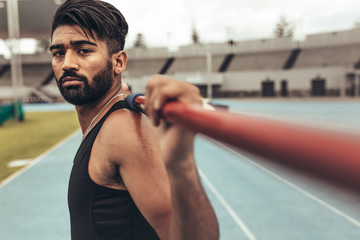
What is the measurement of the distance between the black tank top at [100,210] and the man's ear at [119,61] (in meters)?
0.23

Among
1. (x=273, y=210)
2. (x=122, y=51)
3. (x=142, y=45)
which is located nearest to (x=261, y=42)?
(x=142, y=45)

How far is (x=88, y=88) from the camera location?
143 cm

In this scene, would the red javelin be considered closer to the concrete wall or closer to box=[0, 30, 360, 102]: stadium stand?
box=[0, 30, 360, 102]: stadium stand

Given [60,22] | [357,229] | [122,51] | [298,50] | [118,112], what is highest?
[298,50]

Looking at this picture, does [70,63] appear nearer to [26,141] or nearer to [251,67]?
[26,141]

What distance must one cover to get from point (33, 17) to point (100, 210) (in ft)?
89.3

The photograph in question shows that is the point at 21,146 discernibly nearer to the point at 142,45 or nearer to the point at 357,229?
the point at 357,229

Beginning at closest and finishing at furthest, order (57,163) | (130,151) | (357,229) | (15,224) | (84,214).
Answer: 1. (130,151)
2. (84,214)
3. (357,229)
4. (15,224)
5. (57,163)

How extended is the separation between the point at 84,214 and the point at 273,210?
412cm

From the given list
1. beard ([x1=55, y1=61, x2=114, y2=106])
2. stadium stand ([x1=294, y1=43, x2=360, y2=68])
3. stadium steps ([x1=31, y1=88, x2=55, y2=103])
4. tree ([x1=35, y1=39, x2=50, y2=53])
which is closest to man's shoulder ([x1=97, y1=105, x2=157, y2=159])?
beard ([x1=55, y1=61, x2=114, y2=106])

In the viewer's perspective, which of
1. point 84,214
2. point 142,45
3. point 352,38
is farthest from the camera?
point 142,45

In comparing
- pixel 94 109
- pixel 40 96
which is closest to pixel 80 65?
pixel 94 109

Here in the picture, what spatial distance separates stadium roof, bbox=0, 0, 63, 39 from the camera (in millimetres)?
21972

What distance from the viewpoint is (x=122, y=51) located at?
1.48m
